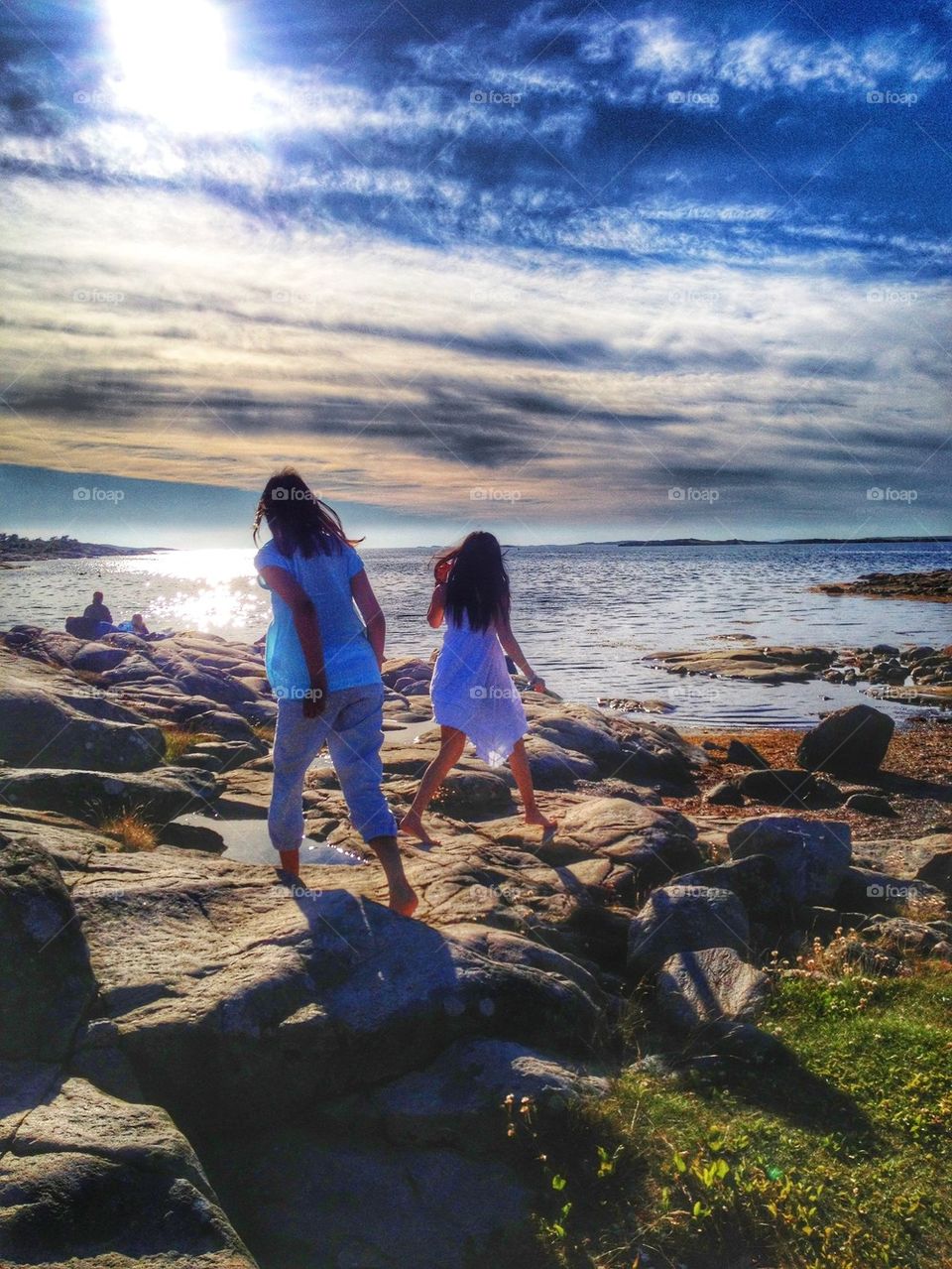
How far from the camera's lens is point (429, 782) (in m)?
8.00

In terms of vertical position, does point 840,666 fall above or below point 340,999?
below

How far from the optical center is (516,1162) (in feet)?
13.6

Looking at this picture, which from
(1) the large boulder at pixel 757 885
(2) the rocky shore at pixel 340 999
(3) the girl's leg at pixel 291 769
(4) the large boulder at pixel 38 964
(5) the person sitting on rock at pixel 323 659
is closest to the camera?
(2) the rocky shore at pixel 340 999

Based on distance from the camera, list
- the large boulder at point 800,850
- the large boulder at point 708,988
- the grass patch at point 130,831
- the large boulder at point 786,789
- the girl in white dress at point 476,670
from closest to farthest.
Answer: the large boulder at point 708,988 < the grass patch at point 130,831 < the large boulder at point 800,850 < the girl in white dress at point 476,670 < the large boulder at point 786,789

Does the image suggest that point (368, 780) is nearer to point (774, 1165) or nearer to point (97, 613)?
point (774, 1165)

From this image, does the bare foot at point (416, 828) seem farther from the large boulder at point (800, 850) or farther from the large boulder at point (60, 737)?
the large boulder at point (60, 737)

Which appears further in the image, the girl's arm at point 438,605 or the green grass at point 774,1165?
the girl's arm at point 438,605

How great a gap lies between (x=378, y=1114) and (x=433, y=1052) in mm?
399

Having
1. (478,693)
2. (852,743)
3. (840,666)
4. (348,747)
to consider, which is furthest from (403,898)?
(840,666)

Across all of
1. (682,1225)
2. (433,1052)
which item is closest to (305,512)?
(433,1052)

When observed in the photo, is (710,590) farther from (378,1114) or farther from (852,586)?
(378,1114)

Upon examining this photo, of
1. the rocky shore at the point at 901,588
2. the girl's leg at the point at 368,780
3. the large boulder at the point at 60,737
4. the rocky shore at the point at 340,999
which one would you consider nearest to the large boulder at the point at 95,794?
the rocky shore at the point at 340,999

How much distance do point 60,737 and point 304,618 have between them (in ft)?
16.0

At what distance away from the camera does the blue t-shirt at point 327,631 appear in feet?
18.5
